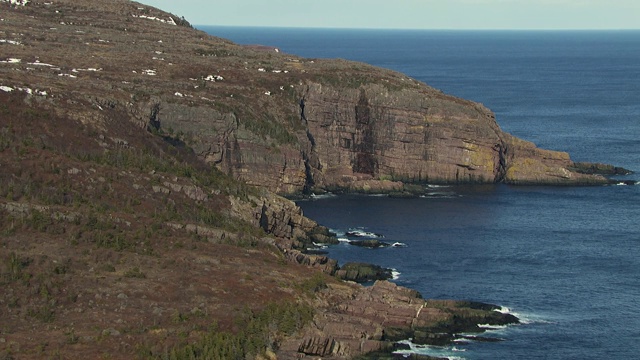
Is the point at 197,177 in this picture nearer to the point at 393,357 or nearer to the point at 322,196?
the point at 322,196

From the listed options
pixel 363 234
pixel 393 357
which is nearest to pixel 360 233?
pixel 363 234

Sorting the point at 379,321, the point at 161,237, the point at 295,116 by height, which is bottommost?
the point at 379,321

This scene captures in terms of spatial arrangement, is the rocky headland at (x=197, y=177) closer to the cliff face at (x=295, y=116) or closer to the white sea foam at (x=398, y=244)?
the cliff face at (x=295, y=116)

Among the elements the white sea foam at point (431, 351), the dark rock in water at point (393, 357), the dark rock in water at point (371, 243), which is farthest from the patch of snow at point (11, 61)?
the dark rock in water at point (393, 357)

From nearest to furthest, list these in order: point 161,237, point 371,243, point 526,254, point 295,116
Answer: point 161,237
point 526,254
point 371,243
point 295,116

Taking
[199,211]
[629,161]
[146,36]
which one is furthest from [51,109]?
[629,161]
